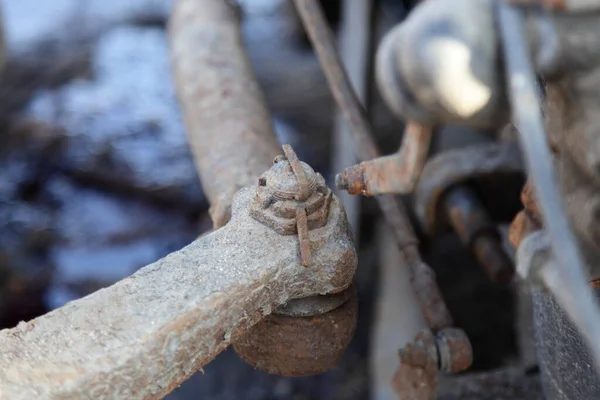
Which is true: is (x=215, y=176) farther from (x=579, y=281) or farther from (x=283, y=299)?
(x=579, y=281)

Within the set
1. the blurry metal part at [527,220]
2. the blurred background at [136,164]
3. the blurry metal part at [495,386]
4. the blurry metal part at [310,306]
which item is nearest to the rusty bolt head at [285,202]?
the blurry metal part at [310,306]

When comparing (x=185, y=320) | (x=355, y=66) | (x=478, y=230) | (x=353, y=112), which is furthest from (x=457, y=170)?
(x=185, y=320)

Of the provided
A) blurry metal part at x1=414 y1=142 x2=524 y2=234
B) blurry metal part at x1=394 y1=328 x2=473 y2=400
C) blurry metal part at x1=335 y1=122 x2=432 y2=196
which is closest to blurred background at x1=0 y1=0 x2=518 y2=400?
blurry metal part at x1=414 y1=142 x2=524 y2=234

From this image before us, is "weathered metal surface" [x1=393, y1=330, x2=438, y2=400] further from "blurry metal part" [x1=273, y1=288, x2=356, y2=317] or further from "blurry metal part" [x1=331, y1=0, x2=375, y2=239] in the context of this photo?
"blurry metal part" [x1=331, y1=0, x2=375, y2=239]

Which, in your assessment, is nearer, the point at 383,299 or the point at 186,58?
the point at 186,58

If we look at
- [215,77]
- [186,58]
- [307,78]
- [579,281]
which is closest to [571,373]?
[579,281]
